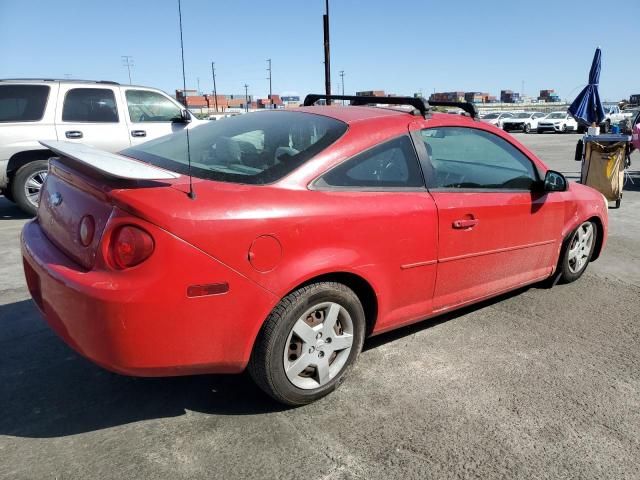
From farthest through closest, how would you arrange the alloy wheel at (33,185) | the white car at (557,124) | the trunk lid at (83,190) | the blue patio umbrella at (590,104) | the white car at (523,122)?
the white car at (523,122), the white car at (557,124), the blue patio umbrella at (590,104), the alloy wheel at (33,185), the trunk lid at (83,190)

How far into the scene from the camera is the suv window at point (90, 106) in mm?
7176

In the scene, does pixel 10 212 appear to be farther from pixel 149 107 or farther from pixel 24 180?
pixel 149 107

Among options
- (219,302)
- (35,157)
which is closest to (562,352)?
(219,302)

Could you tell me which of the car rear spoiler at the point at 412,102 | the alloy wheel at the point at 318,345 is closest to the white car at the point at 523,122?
the car rear spoiler at the point at 412,102

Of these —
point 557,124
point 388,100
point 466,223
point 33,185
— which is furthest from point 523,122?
point 466,223

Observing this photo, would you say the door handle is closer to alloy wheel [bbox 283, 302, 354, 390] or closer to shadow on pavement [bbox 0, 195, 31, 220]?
alloy wheel [bbox 283, 302, 354, 390]

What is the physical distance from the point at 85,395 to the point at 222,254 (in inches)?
47.4

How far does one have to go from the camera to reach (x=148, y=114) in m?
7.91

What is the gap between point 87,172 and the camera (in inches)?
96.1

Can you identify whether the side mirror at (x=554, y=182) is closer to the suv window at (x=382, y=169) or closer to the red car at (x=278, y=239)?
the red car at (x=278, y=239)

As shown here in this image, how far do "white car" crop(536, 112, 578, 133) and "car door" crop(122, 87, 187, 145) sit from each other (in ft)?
103

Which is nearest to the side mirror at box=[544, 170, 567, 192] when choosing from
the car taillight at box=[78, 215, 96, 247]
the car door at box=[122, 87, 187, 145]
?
the car taillight at box=[78, 215, 96, 247]

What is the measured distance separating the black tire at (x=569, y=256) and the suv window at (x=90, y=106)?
20.6 ft

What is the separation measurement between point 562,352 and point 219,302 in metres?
2.26
